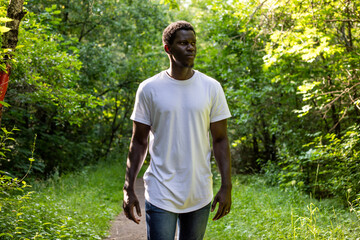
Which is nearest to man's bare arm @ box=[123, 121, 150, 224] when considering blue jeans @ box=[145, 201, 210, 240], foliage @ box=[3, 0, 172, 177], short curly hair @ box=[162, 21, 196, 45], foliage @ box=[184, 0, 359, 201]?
blue jeans @ box=[145, 201, 210, 240]

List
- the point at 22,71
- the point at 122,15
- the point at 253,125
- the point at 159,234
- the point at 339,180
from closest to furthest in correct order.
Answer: the point at 159,234, the point at 22,71, the point at 339,180, the point at 253,125, the point at 122,15

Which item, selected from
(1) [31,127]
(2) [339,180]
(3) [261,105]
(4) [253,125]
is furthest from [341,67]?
(1) [31,127]

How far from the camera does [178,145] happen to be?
8.07ft

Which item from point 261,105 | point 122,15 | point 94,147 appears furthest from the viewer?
point 94,147

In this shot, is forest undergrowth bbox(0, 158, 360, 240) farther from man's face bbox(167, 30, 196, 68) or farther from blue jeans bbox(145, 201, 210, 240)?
man's face bbox(167, 30, 196, 68)

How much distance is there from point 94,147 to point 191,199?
15738 mm

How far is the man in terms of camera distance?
2.43 m

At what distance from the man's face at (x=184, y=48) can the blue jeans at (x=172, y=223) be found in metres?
1.00

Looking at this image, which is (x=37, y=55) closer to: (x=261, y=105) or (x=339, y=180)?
(x=339, y=180)

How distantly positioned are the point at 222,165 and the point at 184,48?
866mm

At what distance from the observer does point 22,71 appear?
6137 millimetres

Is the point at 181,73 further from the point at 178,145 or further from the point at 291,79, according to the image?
the point at 291,79

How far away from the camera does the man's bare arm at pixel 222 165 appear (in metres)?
2.57

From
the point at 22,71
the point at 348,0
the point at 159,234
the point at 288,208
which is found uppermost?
the point at 348,0
